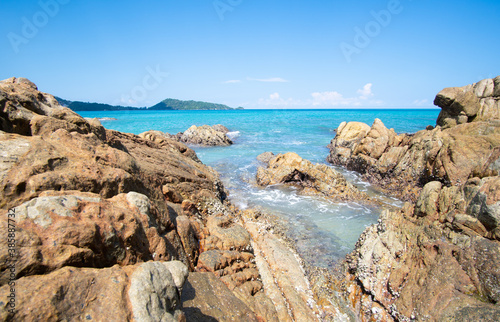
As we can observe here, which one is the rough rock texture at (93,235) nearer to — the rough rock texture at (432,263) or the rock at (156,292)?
the rock at (156,292)

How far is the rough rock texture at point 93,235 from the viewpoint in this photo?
10.1 feet

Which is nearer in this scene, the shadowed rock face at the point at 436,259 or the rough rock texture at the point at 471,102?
the shadowed rock face at the point at 436,259

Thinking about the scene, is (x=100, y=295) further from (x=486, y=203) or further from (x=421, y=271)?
(x=486, y=203)

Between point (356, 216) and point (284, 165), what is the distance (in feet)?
22.3

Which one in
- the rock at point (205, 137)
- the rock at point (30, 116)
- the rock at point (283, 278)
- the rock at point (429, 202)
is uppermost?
the rock at point (30, 116)

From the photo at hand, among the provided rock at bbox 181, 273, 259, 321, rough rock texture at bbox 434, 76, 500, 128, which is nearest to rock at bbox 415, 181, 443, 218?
rock at bbox 181, 273, 259, 321

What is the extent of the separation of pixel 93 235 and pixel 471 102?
935 inches

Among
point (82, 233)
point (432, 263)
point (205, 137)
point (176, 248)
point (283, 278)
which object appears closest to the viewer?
point (82, 233)

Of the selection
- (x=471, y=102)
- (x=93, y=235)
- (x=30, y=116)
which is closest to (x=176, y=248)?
(x=93, y=235)

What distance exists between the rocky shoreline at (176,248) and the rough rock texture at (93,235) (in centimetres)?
2

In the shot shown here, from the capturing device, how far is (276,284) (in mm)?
7117

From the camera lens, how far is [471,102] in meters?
17.9

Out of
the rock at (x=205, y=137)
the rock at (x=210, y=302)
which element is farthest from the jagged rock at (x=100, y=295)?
the rock at (x=205, y=137)

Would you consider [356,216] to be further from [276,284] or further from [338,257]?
[276,284]
